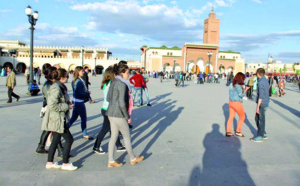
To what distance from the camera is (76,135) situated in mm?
5734

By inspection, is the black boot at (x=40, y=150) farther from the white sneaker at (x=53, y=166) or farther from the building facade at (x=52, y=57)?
the building facade at (x=52, y=57)

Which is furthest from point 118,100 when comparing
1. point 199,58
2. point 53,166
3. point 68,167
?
point 199,58

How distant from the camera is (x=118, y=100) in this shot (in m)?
3.75

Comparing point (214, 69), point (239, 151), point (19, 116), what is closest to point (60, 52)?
point (214, 69)

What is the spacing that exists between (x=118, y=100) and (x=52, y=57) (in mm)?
74807

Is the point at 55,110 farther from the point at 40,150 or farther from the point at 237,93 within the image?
the point at 237,93

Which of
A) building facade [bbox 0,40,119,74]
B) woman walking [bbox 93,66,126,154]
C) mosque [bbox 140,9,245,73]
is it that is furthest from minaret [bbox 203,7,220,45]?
woman walking [bbox 93,66,126,154]

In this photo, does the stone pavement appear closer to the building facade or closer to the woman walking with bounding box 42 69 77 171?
the woman walking with bounding box 42 69 77 171

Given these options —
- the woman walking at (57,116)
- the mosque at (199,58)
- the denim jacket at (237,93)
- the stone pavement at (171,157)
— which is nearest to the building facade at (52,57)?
the mosque at (199,58)

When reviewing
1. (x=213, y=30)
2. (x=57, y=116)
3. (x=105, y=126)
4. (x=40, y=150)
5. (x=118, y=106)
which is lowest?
(x=40, y=150)

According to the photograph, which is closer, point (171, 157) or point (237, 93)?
point (171, 157)

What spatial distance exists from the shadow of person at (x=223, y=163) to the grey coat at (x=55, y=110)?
227 cm

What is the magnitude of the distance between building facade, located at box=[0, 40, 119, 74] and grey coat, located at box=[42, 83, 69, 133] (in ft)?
194

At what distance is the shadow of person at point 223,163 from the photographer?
141 inches
